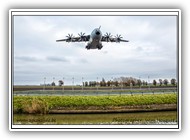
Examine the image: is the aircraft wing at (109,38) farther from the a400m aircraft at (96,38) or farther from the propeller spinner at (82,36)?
the propeller spinner at (82,36)

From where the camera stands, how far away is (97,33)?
185 inches

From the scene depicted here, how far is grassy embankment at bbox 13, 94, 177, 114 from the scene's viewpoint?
474cm

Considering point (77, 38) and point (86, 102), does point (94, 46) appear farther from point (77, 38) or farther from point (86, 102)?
point (86, 102)

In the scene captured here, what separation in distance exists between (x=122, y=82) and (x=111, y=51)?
0.35 m

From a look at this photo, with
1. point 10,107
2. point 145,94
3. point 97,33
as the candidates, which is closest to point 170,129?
point 145,94

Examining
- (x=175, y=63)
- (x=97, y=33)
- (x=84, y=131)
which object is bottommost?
(x=84, y=131)

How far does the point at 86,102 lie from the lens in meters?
4.75

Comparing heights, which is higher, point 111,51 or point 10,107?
point 111,51

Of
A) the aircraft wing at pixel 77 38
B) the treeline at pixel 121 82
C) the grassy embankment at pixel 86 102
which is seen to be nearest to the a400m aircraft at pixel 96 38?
the aircraft wing at pixel 77 38

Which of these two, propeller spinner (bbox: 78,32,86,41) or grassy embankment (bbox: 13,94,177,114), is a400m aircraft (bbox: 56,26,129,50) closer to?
propeller spinner (bbox: 78,32,86,41)

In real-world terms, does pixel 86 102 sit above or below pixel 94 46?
below

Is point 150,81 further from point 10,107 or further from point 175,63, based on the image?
point 10,107

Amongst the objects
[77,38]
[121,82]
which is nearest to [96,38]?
[77,38]

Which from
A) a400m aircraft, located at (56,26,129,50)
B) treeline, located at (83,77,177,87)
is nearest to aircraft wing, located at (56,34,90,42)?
a400m aircraft, located at (56,26,129,50)
